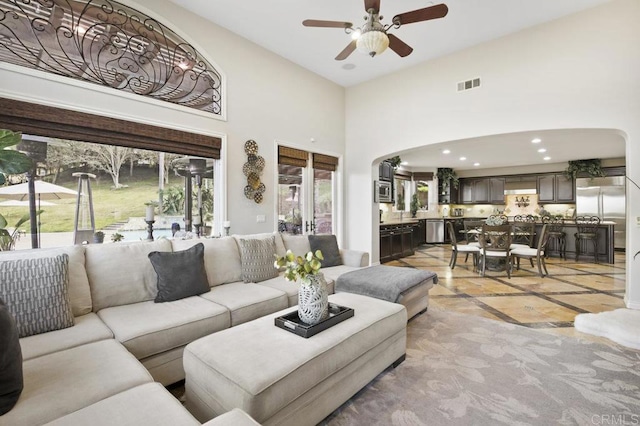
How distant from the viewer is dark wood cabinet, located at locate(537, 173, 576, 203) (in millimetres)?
8930

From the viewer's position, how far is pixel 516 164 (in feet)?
31.7

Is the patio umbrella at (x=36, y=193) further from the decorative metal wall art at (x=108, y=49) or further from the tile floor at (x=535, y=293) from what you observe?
the tile floor at (x=535, y=293)

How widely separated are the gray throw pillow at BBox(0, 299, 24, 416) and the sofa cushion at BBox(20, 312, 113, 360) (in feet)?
1.44

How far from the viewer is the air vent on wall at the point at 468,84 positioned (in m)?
4.85

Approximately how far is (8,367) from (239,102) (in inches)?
158

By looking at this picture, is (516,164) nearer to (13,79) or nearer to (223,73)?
(223,73)

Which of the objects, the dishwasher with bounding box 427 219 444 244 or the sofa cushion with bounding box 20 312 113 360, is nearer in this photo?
the sofa cushion with bounding box 20 312 113 360

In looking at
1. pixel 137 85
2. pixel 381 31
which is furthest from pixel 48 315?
pixel 381 31

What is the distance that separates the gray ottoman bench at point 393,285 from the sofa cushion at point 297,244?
2.57 feet

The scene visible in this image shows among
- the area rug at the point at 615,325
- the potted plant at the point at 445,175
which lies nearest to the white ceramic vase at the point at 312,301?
the area rug at the point at 615,325

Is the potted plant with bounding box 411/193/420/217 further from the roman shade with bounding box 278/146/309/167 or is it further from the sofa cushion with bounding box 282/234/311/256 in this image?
the sofa cushion with bounding box 282/234/311/256

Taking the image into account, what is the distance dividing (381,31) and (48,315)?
11.3 feet

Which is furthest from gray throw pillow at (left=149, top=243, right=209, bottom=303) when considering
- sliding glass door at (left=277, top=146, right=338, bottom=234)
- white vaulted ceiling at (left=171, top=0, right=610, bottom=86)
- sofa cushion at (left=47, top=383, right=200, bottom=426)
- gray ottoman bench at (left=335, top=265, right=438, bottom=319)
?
white vaulted ceiling at (left=171, top=0, right=610, bottom=86)

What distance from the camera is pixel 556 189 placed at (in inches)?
360
